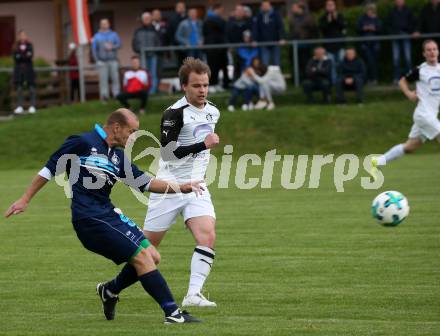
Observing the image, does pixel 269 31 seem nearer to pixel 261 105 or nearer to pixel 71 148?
pixel 261 105

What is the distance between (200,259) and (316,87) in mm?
18183

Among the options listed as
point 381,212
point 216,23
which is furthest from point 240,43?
point 381,212

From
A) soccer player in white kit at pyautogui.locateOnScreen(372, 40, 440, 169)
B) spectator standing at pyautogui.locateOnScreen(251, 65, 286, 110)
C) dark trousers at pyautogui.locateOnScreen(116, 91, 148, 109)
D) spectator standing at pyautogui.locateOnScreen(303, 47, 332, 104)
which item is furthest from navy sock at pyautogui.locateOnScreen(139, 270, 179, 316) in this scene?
dark trousers at pyautogui.locateOnScreen(116, 91, 148, 109)

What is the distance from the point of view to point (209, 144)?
8.52m

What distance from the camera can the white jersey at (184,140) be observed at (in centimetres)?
884

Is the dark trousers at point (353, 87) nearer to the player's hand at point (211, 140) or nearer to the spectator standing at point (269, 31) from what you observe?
the spectator standing at point (269, 31)

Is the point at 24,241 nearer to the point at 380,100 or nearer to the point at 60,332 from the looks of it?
the point at 60,332

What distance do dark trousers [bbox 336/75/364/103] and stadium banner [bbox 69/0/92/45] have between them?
6.91 m

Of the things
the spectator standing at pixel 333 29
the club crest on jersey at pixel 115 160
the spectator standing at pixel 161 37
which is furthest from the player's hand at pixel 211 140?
the spectator standing at pixel 161 37

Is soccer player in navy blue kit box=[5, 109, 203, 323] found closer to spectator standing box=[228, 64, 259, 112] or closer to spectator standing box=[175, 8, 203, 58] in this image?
spectator standing box=[228, 64, 259, 112]

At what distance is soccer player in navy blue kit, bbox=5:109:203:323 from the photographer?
307 inches

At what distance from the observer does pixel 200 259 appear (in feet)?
28.8

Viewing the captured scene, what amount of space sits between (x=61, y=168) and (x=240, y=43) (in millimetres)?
19510

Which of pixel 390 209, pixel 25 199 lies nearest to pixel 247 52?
pixel 390 209
